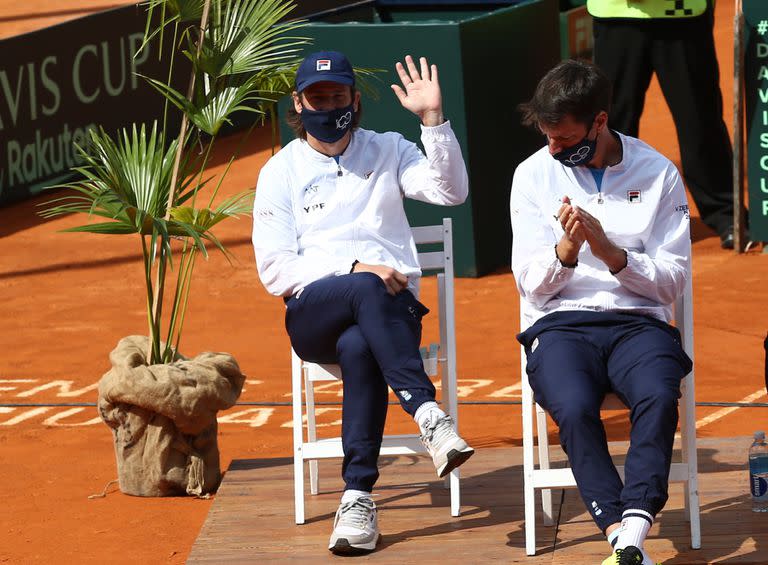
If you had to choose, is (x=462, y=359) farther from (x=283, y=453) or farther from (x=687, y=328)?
(x=687, y=328)

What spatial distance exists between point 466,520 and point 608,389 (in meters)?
0.80

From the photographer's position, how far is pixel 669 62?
9.49m

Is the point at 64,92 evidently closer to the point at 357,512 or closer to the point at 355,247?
the point at 355,247

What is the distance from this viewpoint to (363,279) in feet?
17.6

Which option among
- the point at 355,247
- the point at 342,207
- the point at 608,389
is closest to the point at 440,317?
the point at 355,247

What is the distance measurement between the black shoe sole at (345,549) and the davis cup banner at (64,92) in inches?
314

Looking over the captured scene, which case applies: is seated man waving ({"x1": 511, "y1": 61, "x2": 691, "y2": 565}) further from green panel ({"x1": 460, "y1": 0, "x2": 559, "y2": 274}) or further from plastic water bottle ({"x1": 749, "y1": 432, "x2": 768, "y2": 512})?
green panel ({"x1": 460, "y1": 0, "x2": 559, "y2": 274})

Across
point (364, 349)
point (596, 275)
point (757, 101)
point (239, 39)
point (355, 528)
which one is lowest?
point (355, 528)

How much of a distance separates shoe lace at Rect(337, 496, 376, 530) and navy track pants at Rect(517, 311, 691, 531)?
67cm

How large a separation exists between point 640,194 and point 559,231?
29 centimetres

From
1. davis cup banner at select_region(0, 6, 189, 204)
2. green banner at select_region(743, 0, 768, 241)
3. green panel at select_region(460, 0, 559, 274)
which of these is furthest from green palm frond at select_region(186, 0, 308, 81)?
davis cup banner at select_region(0, 6, 189, 204)

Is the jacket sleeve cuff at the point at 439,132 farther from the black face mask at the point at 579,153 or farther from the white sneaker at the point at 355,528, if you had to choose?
the white sneaker at the point at 355,528

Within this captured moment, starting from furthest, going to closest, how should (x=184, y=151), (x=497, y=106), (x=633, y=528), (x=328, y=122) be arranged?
1. (x=497, y=106)
2. (x=184, y=151)
3. (x=328, y=122)
4. (x=633, y=528)

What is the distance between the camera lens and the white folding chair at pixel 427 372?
18.0ft
